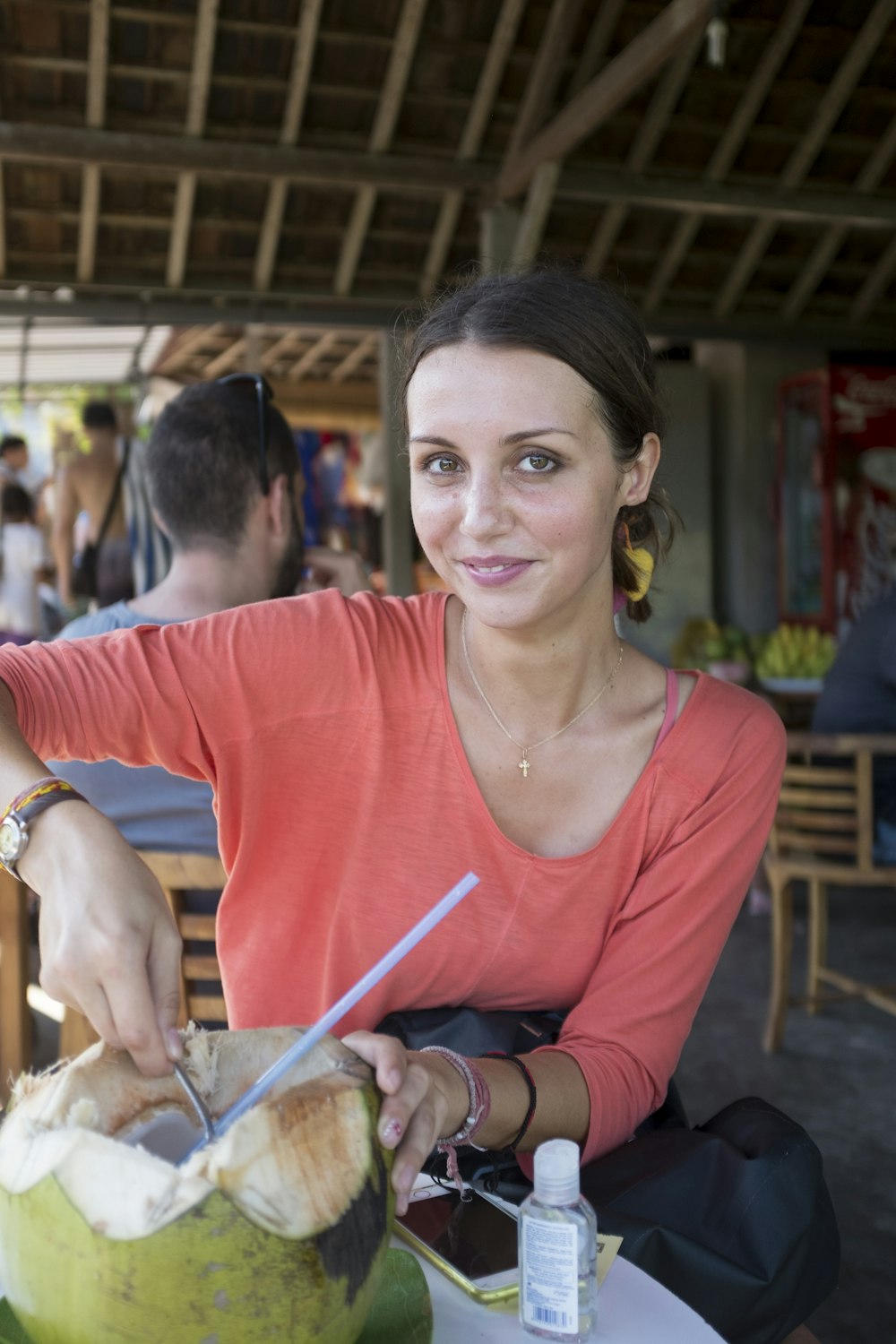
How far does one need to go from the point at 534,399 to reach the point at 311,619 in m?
0.39

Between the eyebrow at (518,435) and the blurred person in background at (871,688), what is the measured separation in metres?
2.71

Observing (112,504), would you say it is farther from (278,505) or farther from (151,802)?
(151,802)

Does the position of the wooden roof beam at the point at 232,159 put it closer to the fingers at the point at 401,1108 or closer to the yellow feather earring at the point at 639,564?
the yellow feather earring at the point at 639,564

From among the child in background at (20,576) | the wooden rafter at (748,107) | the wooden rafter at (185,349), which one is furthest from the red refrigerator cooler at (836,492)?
the child in background at (20,576)

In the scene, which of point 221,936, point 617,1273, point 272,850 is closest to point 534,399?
point 272,850

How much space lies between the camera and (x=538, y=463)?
1337mm

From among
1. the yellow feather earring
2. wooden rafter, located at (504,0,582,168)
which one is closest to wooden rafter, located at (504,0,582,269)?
wooden rafter, located at (504,0,582,168)

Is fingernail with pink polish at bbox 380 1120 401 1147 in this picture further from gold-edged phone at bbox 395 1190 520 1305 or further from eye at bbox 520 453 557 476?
eye at bbox 520 453 557 476

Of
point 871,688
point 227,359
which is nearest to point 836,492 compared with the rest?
point 871,688

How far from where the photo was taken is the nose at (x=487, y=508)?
51.6 inches

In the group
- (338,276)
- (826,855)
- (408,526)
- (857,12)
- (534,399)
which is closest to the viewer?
(534,399)

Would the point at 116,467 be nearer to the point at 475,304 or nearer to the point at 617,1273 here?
the point at 475,304

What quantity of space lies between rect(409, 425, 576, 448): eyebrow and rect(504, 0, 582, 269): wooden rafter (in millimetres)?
4456

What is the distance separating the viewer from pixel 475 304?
1.42 m
